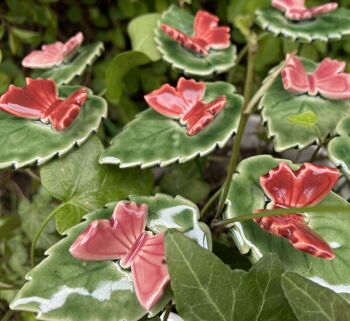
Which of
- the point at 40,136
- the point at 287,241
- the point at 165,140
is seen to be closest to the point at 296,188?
the point at 287,241

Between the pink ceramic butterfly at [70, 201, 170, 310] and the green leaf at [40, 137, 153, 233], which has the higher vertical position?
the pink ceramic butterfly at [70, 201, 170, 310]

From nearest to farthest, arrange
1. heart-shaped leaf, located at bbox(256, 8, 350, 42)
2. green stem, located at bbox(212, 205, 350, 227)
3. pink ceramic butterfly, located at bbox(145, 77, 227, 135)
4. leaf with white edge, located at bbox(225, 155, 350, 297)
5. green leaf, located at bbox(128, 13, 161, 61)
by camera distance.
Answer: green stem, located at bbox(212, 205, 350, 227) < leaf with white edge, located at bbox(225, 155, 350, 297) < pink ceramic butterfly, located at bbox(145, 77, 227, 135) < heart-shaped leaf, located at bbox(256, 8, 350, 42) < green leaf, located at bbox(128, 13, 161, 61)

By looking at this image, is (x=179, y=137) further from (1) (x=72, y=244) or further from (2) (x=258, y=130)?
(2) (x=258, y=130)

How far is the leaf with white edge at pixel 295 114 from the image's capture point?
617 mm

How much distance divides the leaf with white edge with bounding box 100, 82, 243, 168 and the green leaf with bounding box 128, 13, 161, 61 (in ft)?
0.75

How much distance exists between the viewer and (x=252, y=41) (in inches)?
15.4

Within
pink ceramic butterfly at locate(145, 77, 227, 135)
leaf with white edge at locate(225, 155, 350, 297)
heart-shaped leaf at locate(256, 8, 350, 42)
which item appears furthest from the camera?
heart-shaped leaf at locate(256, 8, 350, 42)

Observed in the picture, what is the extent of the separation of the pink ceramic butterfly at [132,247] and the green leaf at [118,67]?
12.2 inches

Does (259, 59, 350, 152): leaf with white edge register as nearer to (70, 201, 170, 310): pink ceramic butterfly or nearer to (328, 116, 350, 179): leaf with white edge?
(328, 116, 350, 179): leaf with white edge

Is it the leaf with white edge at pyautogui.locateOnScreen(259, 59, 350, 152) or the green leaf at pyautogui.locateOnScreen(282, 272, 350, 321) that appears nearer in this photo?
the green leaf at pyautogui.locateOnScreen(282, 272, 350, 321)

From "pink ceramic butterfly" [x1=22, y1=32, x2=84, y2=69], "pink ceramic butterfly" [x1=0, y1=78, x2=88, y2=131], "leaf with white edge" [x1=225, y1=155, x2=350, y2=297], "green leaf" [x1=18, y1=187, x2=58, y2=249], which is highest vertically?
"pink ceramic butterfly" [x1=0, y1=78, x2=88, y2=131]

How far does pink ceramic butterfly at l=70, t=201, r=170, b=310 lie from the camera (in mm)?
474

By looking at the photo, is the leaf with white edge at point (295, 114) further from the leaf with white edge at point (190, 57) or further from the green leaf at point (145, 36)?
the green leaf at point (145, 36)

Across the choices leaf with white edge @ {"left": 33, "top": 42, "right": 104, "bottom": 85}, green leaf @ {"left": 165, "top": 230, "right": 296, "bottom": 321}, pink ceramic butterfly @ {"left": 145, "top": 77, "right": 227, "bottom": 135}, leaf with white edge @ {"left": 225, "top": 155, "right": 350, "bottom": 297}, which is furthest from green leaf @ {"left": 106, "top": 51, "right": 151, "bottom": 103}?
green leaf @ {"left": 165, "top": 230, "right": 296, "bottom": 321}
